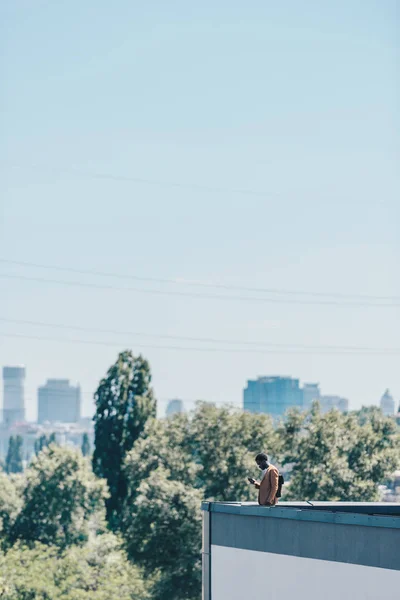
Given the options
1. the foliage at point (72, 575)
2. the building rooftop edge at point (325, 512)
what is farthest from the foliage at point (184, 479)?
the building rooftop edge at point (325, 512)

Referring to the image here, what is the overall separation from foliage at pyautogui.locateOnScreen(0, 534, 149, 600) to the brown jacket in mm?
33574

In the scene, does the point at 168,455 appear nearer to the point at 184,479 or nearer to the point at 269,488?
the point at 184,479

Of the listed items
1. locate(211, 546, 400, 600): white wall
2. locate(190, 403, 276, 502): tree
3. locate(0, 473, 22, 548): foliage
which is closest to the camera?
locate(211, 546, 400, 600): white wall

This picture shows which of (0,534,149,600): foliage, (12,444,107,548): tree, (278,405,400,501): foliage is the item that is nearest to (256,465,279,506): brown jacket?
(0,534,149,600): foliage

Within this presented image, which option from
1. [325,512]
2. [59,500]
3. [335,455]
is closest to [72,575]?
[335,455]

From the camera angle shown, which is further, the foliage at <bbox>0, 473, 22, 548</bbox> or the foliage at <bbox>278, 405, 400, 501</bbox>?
the foliage at <bbox>0, 473, 22, 548</bbox>

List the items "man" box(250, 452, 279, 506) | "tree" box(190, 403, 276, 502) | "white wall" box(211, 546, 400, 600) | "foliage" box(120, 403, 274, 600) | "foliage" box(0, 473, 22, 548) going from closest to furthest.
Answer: "white wall" box(211, 546, 400, 600)
"man" box(250, 452, 279, 506)
"foliage" box(120, 403, 274, 600)
"tree" box(190, 403, 276, 502)
"foliage" box(0, 473, 22, 548)

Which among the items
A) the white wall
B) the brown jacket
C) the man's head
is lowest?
the white wall

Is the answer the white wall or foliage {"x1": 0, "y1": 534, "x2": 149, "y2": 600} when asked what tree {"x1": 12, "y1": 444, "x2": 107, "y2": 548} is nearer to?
foliage {"x1": 0, "y1": 534, "x2": 149, "y2": 600}

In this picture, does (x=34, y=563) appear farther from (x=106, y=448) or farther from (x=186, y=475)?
(x=106, y=448)

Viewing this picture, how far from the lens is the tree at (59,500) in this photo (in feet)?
209

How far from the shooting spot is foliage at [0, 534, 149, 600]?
4781 centimetres

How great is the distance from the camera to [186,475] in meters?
52.4

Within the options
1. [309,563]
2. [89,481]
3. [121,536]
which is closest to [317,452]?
[121,536]
